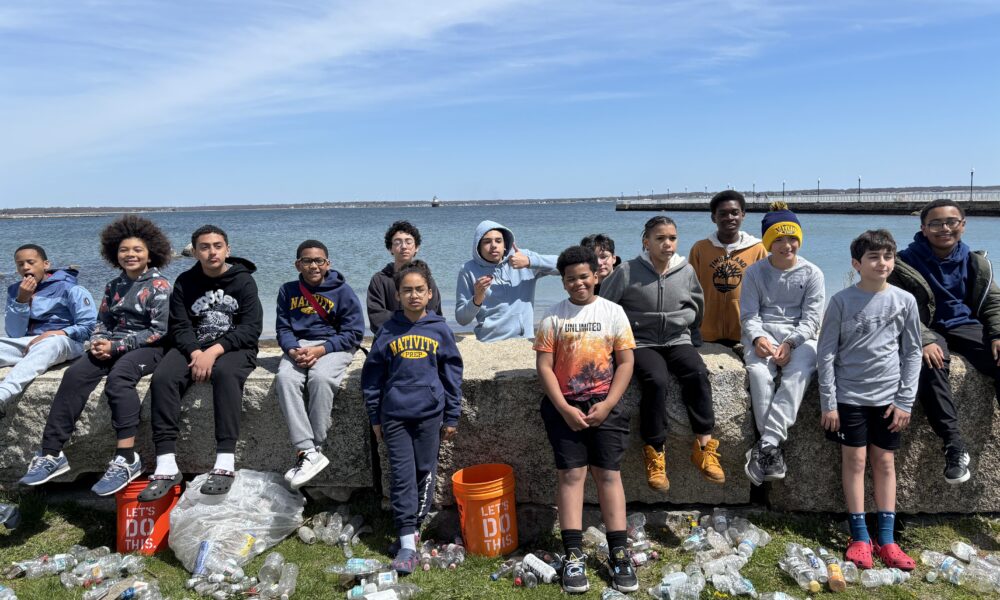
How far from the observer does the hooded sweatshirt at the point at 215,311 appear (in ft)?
14.1

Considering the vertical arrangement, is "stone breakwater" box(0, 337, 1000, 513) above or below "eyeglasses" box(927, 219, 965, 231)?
below

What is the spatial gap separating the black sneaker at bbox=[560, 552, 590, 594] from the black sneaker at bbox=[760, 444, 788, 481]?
123cm

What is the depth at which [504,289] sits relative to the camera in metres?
5.31

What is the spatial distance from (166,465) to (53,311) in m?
1.90

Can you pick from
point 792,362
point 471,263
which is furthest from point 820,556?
point 471,263

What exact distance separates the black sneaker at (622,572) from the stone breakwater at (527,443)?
27.5 inches

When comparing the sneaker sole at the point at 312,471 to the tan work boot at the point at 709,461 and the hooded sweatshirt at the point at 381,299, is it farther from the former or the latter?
the tan work boot at the point at 709,461

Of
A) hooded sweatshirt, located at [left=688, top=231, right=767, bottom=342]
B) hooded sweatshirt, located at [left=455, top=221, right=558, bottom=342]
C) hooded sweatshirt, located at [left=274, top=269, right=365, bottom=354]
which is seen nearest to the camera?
hooded sweatshirt, located at [left=274, top=269, right=365, bottom=354]

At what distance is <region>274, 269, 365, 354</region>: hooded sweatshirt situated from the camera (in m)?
4.45

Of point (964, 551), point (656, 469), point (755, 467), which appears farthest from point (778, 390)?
point (964, 551)

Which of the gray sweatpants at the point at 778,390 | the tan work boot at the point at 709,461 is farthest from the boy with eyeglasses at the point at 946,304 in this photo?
the tan work boot at the point at 709,461

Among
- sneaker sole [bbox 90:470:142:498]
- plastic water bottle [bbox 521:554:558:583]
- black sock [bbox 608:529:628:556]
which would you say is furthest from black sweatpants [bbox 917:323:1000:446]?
sneaker sole [bbox 90:470:142:498]

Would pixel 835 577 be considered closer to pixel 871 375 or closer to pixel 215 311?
pixel 871 375

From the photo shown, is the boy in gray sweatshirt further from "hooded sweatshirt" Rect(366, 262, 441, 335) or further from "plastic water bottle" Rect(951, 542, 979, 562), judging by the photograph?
"hooded sweatshirt" Rect(366, 262, 441, 335)
